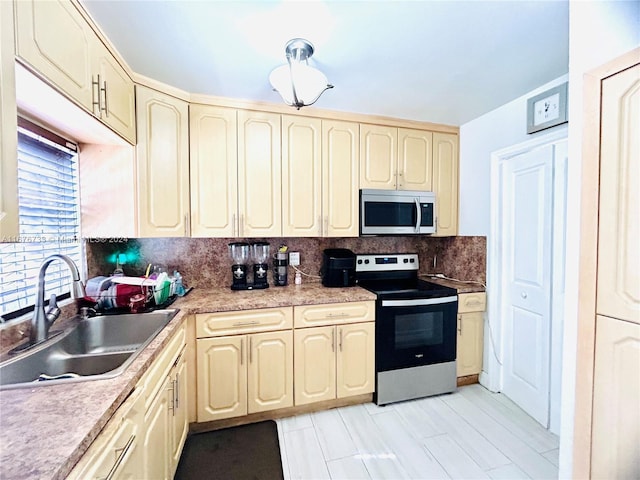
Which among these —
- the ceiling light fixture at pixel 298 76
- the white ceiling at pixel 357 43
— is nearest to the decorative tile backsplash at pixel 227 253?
the white ceiling at pixel 357 43

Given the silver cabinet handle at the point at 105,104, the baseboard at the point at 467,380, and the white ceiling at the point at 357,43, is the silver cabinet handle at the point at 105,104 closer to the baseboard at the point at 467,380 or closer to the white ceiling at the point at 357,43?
the white ceiling at the point at 357,43

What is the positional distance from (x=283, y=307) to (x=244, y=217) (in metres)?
0.75

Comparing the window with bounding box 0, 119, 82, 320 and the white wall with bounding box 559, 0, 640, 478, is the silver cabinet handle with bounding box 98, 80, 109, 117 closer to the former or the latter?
the window with bounding box 0, 119, 82, 320

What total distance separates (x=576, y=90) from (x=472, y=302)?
5.51 ft

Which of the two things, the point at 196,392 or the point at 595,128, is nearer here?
the point at 595,128

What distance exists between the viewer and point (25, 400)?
2.71 feet

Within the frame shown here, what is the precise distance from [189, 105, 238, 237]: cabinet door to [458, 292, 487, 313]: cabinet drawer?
1.96 m

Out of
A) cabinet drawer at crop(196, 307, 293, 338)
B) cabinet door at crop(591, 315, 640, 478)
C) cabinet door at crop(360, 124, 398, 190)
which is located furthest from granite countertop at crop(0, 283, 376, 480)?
cabinet door at crop(360, 124, 398, 190)

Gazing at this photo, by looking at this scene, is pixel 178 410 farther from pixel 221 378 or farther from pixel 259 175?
pixel 259 175

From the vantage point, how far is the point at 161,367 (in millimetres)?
1269

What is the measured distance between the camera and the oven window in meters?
2.18

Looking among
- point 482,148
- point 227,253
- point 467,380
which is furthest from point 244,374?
point 482,148

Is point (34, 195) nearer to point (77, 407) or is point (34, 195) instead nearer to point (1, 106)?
point (1, 106)

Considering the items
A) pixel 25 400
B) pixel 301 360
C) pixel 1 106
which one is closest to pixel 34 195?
pixel 1 106
